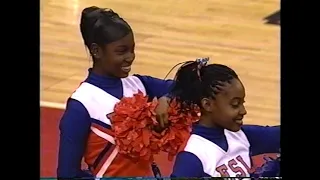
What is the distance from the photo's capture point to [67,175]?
12.7ft

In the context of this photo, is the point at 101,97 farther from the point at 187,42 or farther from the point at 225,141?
the point at 225,141

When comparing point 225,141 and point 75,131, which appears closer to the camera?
point 75,131

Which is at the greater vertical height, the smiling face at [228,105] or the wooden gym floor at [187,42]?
the wooden gym floor at [187,42]

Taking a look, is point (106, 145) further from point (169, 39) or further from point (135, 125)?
point (169, 39)

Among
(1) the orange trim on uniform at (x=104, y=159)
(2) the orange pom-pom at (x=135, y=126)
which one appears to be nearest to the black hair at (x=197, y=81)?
(2) the orange pom-pom at (x=135, y=126)

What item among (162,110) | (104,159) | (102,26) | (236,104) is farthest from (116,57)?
(236,104)

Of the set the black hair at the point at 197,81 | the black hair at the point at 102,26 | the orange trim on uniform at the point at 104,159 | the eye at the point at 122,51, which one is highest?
the black hair at the point at 102,26

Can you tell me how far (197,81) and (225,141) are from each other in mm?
280

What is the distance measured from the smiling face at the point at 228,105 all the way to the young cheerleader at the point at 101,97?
20cm

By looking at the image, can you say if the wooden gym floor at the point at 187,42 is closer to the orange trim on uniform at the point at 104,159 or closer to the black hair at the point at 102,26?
the black hair at the point at 102,26

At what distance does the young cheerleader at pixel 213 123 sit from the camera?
391 centimetres

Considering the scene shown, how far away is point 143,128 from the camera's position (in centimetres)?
390
